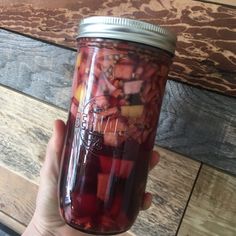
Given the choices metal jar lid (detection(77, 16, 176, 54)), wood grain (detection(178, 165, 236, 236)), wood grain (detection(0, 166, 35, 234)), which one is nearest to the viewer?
metal jar lid (detection(77, 16, 176, 54))

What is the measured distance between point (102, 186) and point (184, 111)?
16 centimetres

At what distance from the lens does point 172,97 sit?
1.83 ft

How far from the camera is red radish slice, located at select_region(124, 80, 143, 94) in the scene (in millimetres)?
438

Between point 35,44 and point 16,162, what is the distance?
0.20m

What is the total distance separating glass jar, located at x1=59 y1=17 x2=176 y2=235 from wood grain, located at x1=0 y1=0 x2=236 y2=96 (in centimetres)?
8

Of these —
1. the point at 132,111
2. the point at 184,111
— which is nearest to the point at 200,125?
the point at 184,111

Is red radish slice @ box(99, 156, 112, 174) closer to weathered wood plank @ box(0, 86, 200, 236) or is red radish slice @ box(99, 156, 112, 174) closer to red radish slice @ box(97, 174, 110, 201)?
red radish slice @ box(97, 174, 110, 201)

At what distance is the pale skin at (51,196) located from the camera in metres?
0.55

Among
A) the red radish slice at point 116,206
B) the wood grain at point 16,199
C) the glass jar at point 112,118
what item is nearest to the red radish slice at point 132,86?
the glass jar at point 112,118

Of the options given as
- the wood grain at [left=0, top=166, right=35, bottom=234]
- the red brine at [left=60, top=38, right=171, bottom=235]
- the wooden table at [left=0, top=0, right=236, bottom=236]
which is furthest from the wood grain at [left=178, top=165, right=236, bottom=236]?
the wood grain at [left=0, top=166, right=35, bottom=234]

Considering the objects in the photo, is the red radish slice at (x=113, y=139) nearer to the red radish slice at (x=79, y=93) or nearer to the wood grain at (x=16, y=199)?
the red radish slice at (x=79, y=93)

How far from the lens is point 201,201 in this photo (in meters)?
0.56

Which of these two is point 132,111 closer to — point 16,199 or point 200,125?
point 200,125

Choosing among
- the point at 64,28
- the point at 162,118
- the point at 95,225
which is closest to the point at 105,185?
the point at 95,225
